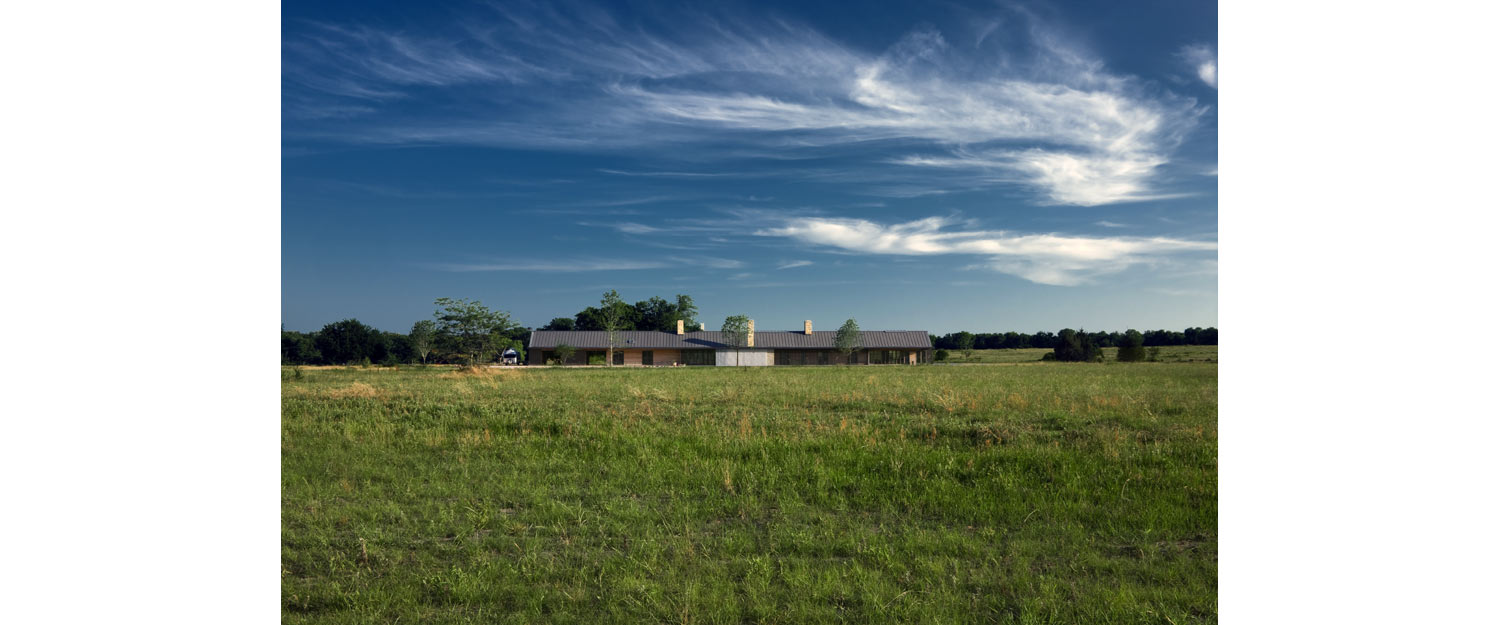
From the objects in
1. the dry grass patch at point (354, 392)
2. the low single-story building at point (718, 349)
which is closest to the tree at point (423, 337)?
the dry grass patch at point (354, 392)

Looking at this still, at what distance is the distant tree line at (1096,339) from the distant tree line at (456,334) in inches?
372

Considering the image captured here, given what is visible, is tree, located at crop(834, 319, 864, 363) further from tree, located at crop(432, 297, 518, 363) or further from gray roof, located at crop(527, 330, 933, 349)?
tree, located at crop(432, 297, 518, 363)

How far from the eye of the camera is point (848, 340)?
2200 inches

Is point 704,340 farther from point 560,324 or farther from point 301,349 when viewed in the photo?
point 301,349

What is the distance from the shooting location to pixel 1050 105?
6.32 m

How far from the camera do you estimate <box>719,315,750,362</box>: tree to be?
55.7 meters

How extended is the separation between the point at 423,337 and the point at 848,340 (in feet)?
110

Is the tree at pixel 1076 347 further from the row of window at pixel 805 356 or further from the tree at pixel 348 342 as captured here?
the tree at pixel 348 342

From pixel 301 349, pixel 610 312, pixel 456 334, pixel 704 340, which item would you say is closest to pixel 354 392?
pixel 301 349

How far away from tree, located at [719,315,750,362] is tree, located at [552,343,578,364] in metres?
12.8

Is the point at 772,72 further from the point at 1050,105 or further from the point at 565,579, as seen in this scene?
the point at 565,579

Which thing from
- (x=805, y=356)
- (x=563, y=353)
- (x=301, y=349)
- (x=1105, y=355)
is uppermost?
(x=301, y=349)
